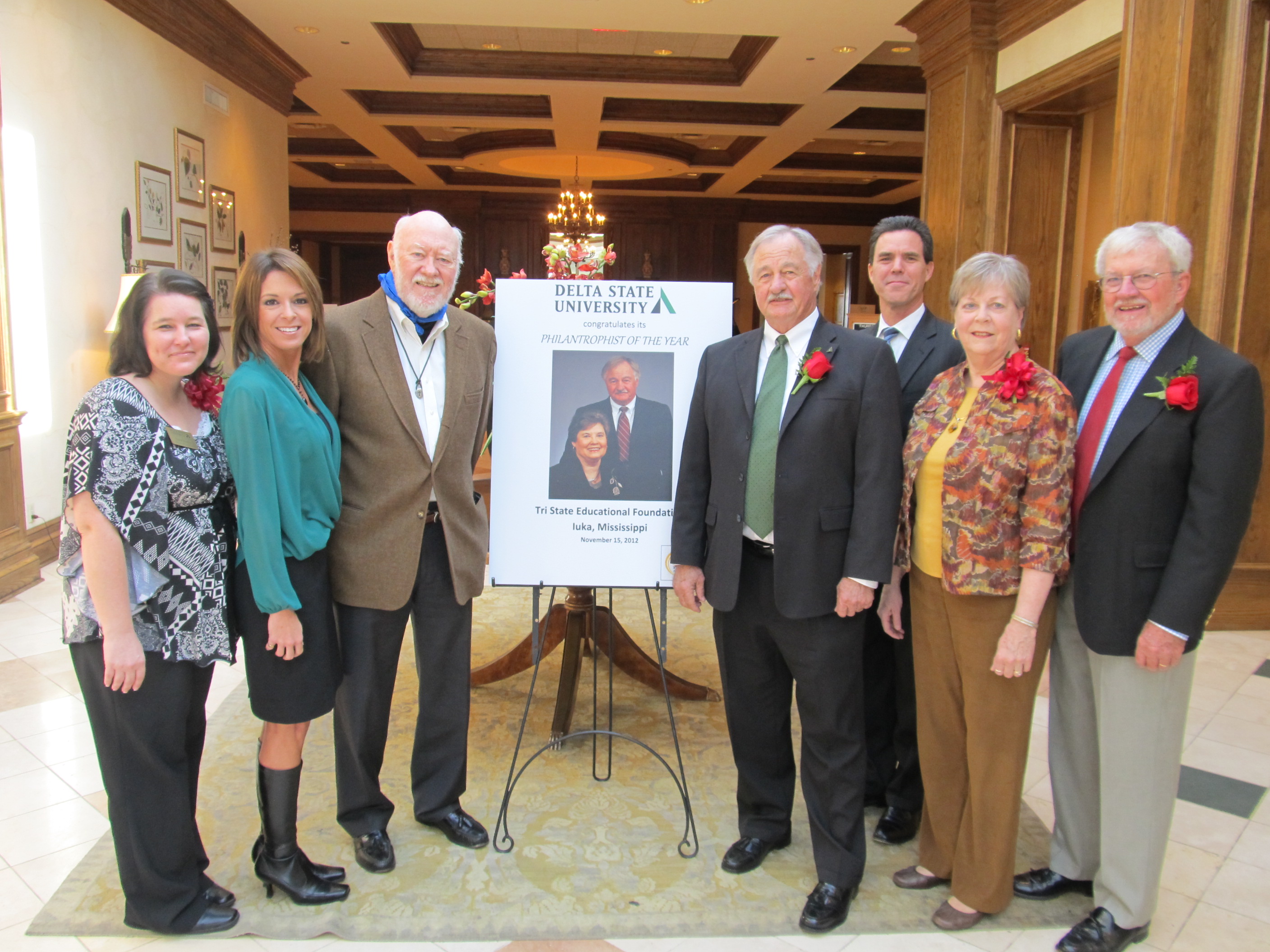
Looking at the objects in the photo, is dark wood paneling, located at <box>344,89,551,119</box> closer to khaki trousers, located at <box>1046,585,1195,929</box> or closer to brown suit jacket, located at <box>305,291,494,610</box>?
brown suit jacket, located at <box>305,291,494,610</box>

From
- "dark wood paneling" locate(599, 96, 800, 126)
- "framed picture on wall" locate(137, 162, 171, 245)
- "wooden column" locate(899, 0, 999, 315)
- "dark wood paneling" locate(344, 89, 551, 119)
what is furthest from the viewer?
"dark wood paneling" locate(599, 96, 800, 126)

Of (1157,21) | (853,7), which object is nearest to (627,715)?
(1157,21)

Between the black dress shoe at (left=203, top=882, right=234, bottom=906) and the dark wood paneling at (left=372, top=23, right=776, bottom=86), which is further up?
the dark wood paneling at (left=372, top=23, right=776, bottom=86)

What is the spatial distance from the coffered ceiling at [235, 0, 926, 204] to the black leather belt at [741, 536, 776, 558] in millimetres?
5313

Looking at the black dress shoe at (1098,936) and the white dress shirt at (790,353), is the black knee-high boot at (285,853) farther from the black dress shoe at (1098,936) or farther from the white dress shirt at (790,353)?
the black dress shoe at (1098,936)

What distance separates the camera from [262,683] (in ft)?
7.08

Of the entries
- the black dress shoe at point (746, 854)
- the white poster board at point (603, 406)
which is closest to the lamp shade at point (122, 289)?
the white poster board at point (603, 406)

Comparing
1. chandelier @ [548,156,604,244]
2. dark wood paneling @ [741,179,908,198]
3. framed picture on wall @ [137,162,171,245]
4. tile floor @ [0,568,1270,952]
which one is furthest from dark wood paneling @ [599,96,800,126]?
tile floor @ [0,568,1270,952]

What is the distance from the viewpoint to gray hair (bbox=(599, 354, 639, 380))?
8.64 feet

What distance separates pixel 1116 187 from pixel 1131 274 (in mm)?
2976

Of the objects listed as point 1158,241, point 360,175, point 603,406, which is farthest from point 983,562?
point 360,175

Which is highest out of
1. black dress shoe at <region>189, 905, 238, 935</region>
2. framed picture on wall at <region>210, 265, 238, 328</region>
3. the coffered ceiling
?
the coffered ceiling

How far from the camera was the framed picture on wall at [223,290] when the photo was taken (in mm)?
7289

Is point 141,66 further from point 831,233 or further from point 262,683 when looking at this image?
point 831,233
